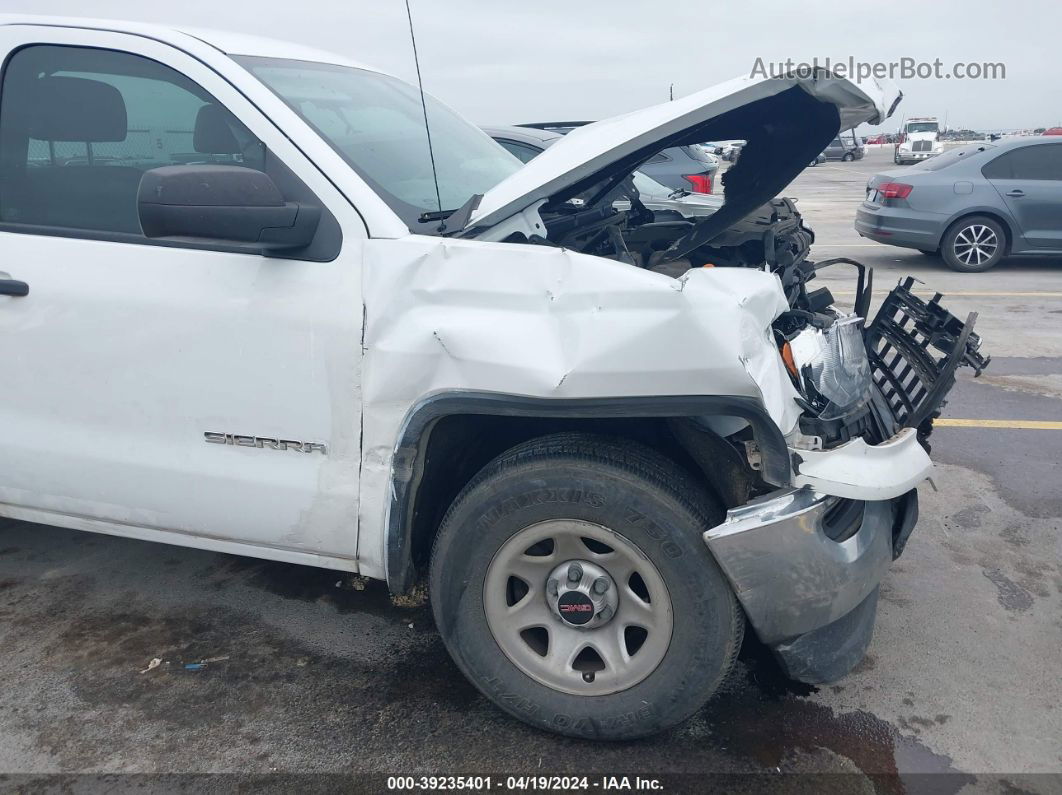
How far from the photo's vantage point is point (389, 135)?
291 centimetres

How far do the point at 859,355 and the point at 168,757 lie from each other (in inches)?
94.9

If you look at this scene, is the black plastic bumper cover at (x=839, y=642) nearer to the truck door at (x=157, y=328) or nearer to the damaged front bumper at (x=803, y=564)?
the damaged front bumper at (x=803, y=564)

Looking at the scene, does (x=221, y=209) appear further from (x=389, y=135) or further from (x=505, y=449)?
(x=505, y=449)

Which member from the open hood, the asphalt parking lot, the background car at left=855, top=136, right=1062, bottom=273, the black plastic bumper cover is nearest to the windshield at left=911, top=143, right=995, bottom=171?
the background car at left=855, top=136, right=1062, bottom=273

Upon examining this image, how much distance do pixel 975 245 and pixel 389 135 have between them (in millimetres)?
9192

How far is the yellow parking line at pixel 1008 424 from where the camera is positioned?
193 inches

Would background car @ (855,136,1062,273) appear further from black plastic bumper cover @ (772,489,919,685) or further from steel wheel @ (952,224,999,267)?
black plastic bumper cover @ (772,489,919,685)

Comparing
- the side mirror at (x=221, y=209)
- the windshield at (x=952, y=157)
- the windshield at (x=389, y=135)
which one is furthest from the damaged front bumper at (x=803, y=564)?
the windshield at (x=952, y=157)

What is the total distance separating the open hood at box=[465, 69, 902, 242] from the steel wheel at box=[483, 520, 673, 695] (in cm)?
93

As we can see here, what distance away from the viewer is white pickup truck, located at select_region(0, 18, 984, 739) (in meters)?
2.18

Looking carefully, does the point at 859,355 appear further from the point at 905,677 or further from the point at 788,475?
the point at 905,677

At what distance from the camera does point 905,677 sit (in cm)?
277

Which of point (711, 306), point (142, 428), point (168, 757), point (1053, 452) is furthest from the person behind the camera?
point (1053, 452)

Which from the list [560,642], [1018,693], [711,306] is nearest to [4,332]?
[560,642]
